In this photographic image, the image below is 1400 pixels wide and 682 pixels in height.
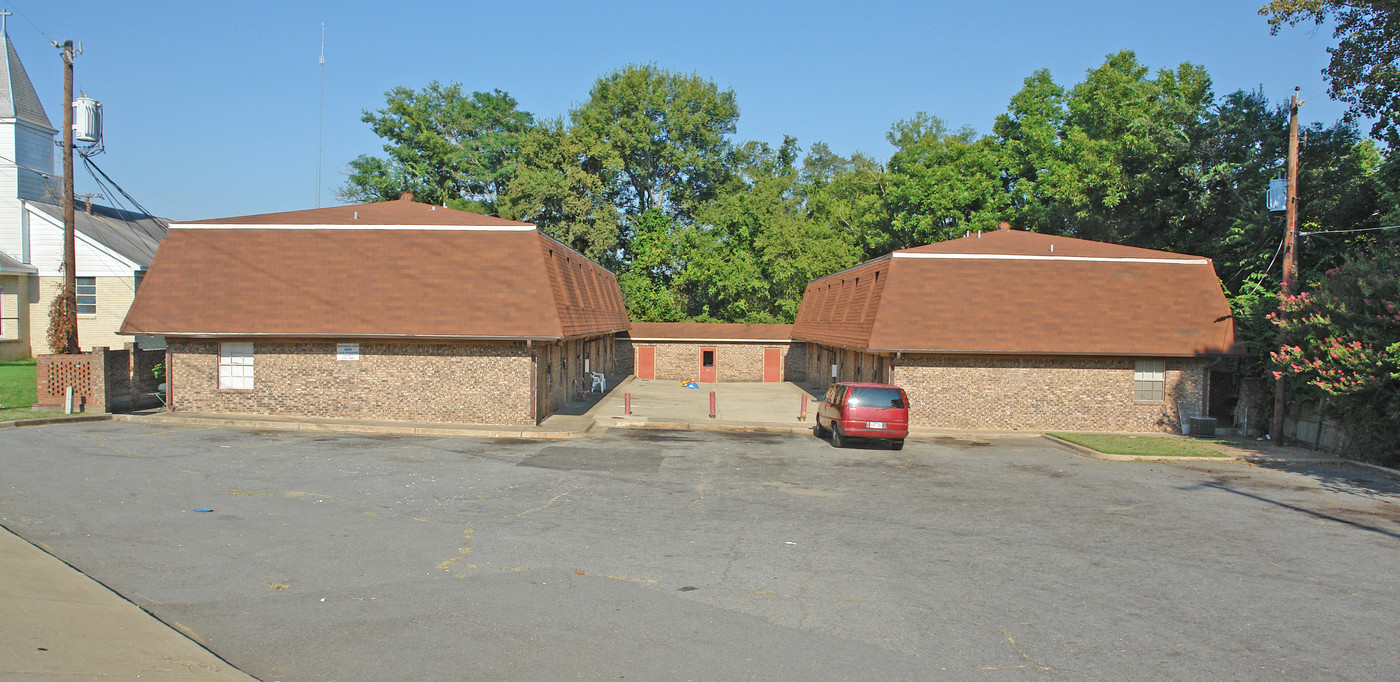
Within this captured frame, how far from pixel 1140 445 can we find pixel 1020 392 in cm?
430

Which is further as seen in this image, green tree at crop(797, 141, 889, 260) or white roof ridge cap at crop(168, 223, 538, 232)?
green tree at crop(797, 141, 889, 260)

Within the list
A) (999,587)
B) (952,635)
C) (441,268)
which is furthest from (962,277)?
(952,635)

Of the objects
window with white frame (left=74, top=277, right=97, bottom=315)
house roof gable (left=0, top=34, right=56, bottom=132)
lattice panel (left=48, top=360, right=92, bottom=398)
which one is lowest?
lattice panel (left=48, top=360, right=92, bottom=398)

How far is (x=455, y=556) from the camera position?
373 inches

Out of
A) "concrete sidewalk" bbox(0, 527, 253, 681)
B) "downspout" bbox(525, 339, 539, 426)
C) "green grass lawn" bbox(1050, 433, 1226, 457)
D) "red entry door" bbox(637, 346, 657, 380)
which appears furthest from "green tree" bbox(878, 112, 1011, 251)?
"concrete sidewalk" bbox(0, 527, 253, 681)

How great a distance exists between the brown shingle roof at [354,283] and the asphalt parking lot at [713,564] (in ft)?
21.5

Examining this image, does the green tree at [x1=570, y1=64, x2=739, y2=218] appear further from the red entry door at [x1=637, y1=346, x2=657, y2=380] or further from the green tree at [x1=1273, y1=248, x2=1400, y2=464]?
the green tree at [x1=1273, y1=248, x2=1400, y2=464]

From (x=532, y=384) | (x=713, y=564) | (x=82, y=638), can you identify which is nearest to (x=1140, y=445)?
(x=532, y=384)

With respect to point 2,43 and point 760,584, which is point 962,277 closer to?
point 760,584

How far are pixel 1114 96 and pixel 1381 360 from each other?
29.1 metres

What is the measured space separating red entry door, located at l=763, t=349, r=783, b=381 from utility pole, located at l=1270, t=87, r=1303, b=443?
2364 cm

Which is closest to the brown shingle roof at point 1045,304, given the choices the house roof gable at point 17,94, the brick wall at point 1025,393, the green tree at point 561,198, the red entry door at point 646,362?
the brick wall at point 1025,393

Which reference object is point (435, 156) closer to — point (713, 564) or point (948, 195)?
point (948, 195)

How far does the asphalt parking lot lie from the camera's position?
681 cm
